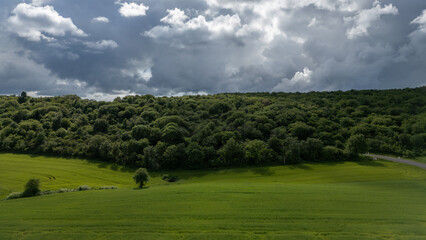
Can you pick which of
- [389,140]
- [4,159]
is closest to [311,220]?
[389,140]

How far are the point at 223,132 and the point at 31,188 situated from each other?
55.0 metres

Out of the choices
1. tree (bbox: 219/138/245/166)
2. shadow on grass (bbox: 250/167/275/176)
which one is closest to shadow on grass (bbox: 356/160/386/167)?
shadow on grass (bbox: 250/167/275/176)

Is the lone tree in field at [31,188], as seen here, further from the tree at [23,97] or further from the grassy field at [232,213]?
the tree at [23,97]

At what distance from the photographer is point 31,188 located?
40250 mm

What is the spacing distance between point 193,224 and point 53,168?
2467 inches

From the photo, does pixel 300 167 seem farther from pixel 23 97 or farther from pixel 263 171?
pixel 23 97

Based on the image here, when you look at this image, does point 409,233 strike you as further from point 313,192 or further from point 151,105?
point 151,105

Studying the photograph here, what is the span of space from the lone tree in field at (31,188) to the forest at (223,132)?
3112cm

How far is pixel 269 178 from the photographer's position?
178 feet

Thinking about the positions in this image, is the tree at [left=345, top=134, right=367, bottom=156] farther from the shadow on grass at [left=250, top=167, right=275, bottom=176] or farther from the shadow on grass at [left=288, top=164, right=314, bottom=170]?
the shadow on grass at [left=250, top=167, right=275, bottom=176]

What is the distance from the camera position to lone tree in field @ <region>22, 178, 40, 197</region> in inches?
1571

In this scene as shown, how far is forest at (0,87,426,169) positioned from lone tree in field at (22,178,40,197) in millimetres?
31123

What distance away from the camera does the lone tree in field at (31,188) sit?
3991 cm

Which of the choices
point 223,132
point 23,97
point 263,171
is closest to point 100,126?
point 223,132
